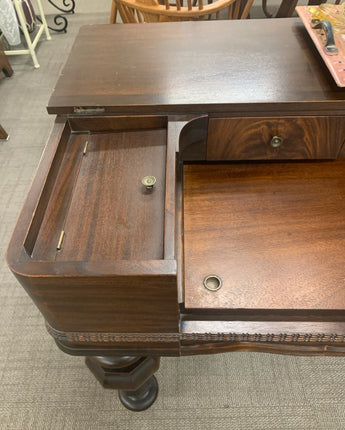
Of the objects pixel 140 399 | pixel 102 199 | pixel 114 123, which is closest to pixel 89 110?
pixel 114 123

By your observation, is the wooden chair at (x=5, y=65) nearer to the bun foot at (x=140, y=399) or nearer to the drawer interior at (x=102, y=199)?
the drawer interior at (x=102, y=199)

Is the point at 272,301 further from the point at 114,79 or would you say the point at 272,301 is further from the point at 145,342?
the point at 114,79

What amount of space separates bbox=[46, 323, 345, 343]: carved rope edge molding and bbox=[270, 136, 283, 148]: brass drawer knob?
16.8 inches

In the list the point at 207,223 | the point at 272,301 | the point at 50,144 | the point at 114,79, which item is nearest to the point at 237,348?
the point at 272,301

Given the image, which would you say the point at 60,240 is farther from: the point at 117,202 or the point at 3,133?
the point at 3,133

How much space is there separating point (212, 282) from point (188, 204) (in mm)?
210

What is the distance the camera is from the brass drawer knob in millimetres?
819

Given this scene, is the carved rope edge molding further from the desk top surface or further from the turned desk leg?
the desk top surface

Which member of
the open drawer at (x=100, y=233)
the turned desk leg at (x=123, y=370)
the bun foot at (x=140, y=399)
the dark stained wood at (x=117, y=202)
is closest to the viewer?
the open drawer at (x=100, y=233)

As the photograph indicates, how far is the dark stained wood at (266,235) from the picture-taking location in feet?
2.19

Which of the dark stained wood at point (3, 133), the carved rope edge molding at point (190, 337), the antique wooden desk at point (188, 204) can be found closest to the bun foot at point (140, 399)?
the antique wooden desk at point (188, 204)

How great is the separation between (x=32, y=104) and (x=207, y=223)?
1.66 metres

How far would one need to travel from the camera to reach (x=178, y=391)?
1062mm

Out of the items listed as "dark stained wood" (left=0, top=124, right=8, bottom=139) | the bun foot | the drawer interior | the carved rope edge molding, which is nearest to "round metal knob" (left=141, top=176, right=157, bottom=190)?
the drawer interior
